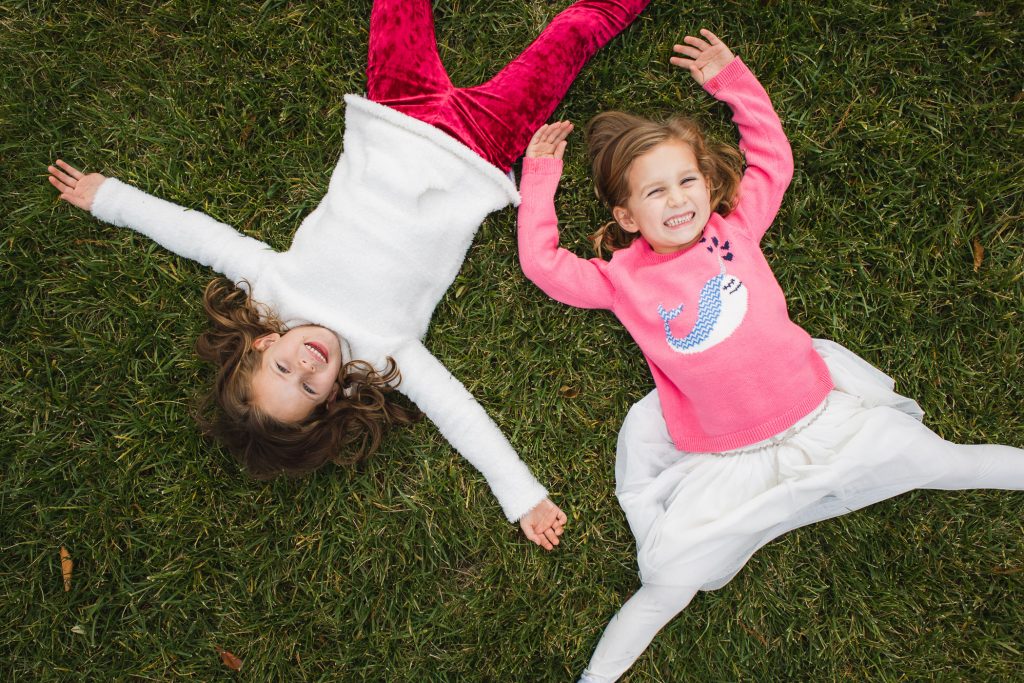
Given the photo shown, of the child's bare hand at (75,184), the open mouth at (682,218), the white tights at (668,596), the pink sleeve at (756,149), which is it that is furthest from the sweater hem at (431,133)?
the white tights at (668,596)

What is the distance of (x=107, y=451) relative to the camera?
8.84ft

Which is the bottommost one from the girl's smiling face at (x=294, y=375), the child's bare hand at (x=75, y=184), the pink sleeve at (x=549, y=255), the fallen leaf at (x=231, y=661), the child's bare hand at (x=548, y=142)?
the fallen leaf at (x=231, y=661)

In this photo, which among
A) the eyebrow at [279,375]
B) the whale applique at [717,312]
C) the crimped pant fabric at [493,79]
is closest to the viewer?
the eyebrow at [279,375]

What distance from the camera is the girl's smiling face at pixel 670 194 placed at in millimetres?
2320

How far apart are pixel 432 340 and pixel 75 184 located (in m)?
1.69

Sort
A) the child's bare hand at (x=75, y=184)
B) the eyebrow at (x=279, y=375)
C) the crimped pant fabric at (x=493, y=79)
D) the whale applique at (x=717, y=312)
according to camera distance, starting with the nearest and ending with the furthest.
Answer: the eyebrow at (x=279, y=375)
the whale applique at (x=717, y=312)
the crimped pant fabric at (x=493, y=79)
the child's bare hand at (x=75, y=184)

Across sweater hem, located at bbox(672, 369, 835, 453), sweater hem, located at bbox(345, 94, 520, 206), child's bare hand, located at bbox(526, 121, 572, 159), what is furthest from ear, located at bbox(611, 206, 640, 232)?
sweater hem, located at bbox(672, 369, 835, 453)

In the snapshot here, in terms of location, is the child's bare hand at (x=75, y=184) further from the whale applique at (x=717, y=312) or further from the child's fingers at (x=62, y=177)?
the whale applique at (x=717, y=312)

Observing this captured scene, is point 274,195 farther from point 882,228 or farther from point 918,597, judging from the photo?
point 918,597

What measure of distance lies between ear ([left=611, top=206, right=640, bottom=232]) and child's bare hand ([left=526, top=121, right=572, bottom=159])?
354mm

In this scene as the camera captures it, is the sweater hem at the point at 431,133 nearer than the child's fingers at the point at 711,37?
Yes

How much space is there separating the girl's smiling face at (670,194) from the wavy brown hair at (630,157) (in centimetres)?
4

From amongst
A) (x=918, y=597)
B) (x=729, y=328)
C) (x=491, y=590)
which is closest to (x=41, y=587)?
(x=491, y=590)

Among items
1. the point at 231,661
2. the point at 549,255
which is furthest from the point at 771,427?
the point at 231,661
